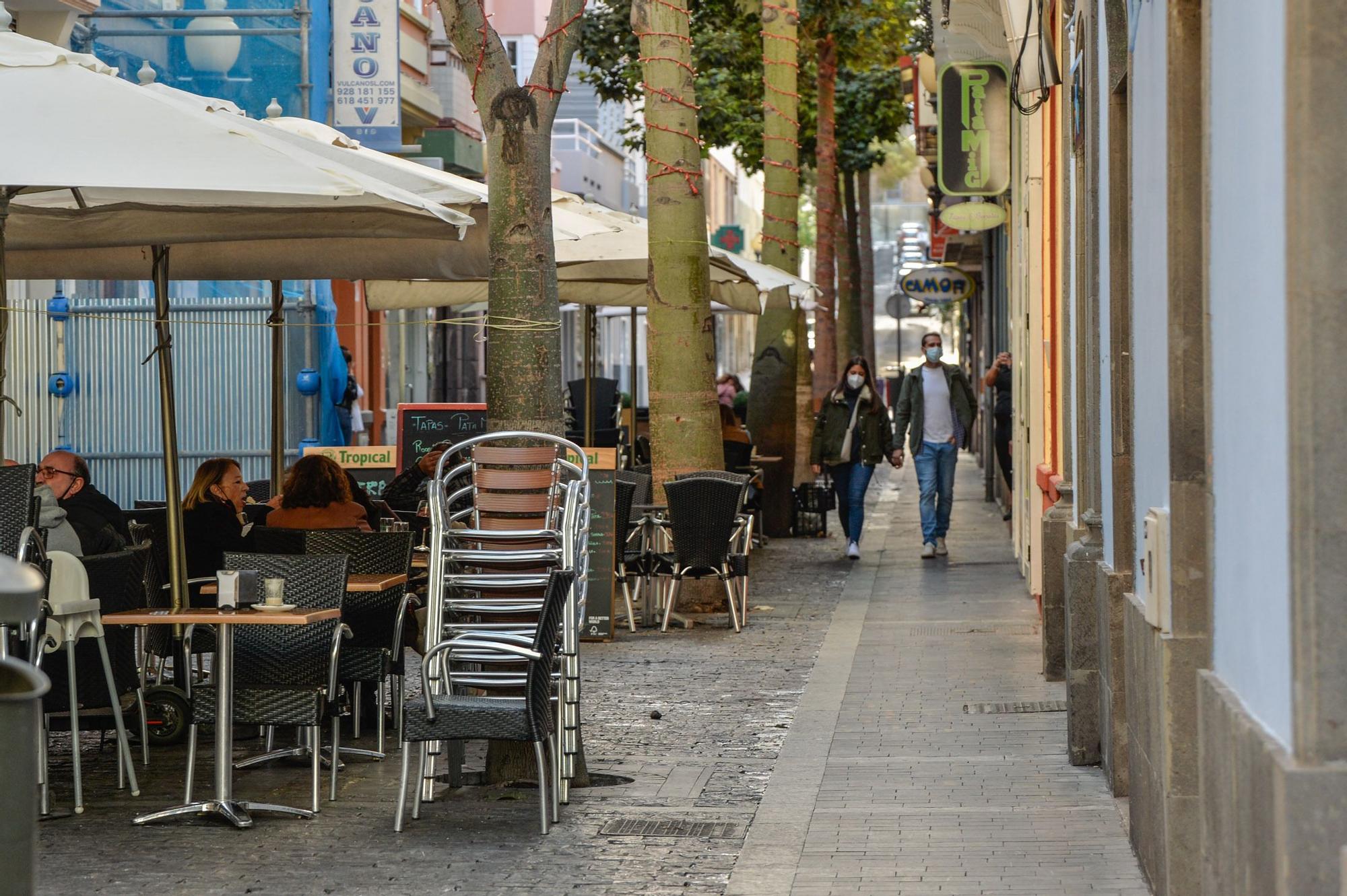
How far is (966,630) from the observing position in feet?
42.5

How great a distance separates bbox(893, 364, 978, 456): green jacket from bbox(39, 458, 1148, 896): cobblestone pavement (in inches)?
239

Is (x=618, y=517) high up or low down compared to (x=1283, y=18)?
down

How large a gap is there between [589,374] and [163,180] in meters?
10.8

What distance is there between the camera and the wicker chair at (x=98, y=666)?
7410 mm

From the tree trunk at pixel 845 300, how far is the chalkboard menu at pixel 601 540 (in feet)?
64.7

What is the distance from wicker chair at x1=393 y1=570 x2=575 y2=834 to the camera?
273 inches

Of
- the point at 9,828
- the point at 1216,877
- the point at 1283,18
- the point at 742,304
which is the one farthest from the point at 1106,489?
the point at 742,304

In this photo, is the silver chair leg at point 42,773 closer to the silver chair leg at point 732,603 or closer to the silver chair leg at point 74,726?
the silver chair leg at point 74,726

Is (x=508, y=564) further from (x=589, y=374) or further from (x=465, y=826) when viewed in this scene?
(x=589, y=374)

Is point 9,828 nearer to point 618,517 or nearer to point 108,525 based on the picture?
point 108,525

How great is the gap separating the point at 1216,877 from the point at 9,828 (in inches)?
104

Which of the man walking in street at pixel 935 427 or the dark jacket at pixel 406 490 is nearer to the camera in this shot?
the dark jacket at pixel 406 490

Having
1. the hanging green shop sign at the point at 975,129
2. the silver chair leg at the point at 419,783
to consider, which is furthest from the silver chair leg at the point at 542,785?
the hanging green shop sign at the point at 975,129

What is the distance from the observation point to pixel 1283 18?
3.54m
